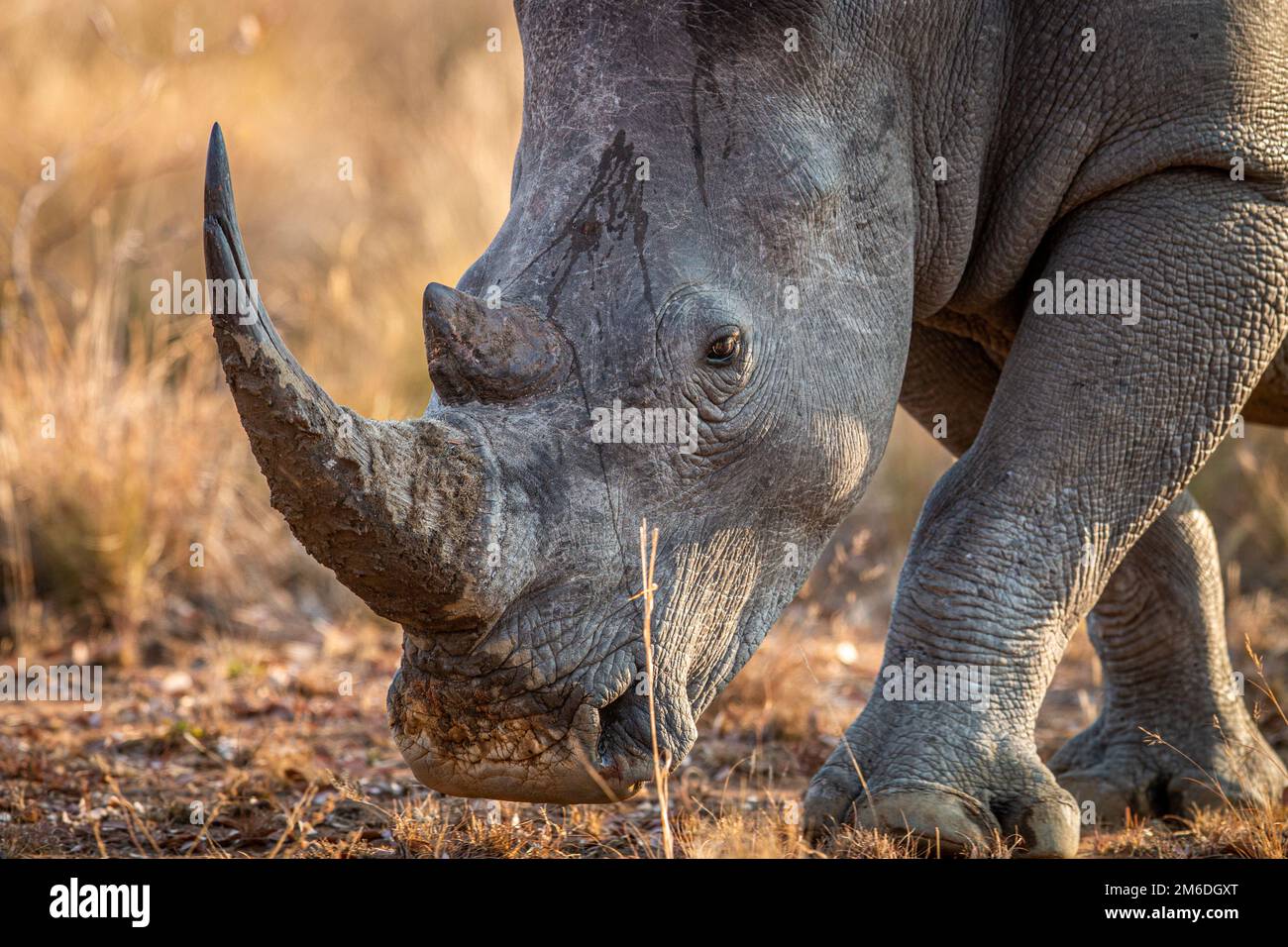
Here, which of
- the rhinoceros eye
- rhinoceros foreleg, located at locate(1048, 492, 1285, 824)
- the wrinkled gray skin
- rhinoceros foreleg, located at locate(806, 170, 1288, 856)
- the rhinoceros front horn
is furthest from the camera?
rhinoceros foreleg, located at locate(1048, 492, 1285, 824)

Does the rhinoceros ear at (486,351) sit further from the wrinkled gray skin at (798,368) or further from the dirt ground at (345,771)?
the dirt ground at (345,771)

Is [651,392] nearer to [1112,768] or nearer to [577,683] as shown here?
[577,683]

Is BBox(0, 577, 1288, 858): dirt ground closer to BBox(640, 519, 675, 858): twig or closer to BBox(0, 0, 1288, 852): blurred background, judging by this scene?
BBox(0, 0, 1288, 852): blurred background

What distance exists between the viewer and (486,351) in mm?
3086

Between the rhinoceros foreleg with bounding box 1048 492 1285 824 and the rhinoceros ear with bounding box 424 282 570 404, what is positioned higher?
the rhinoceros ear with bounding box 424 282 570 404

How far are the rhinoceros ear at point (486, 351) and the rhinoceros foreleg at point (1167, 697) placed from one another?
2553 mm

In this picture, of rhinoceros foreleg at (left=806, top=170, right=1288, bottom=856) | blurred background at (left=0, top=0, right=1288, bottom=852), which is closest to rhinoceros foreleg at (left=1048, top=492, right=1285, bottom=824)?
blurred background at (left=0, top=0, right=1288, bottom=852)

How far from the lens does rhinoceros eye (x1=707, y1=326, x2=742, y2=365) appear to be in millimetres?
3275

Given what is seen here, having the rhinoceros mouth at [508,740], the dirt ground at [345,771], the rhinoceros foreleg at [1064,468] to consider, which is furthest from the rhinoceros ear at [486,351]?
the rhinoceros foreleg at [1064,468]

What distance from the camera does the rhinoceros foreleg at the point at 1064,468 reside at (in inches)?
149

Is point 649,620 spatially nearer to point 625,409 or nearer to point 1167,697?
point 625,409

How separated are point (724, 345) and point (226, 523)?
462 cm

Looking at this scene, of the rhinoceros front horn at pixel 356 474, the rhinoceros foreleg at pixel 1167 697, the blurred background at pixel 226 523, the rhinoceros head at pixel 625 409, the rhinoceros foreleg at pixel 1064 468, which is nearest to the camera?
the rhinoceros front horn at pixel 356 474
